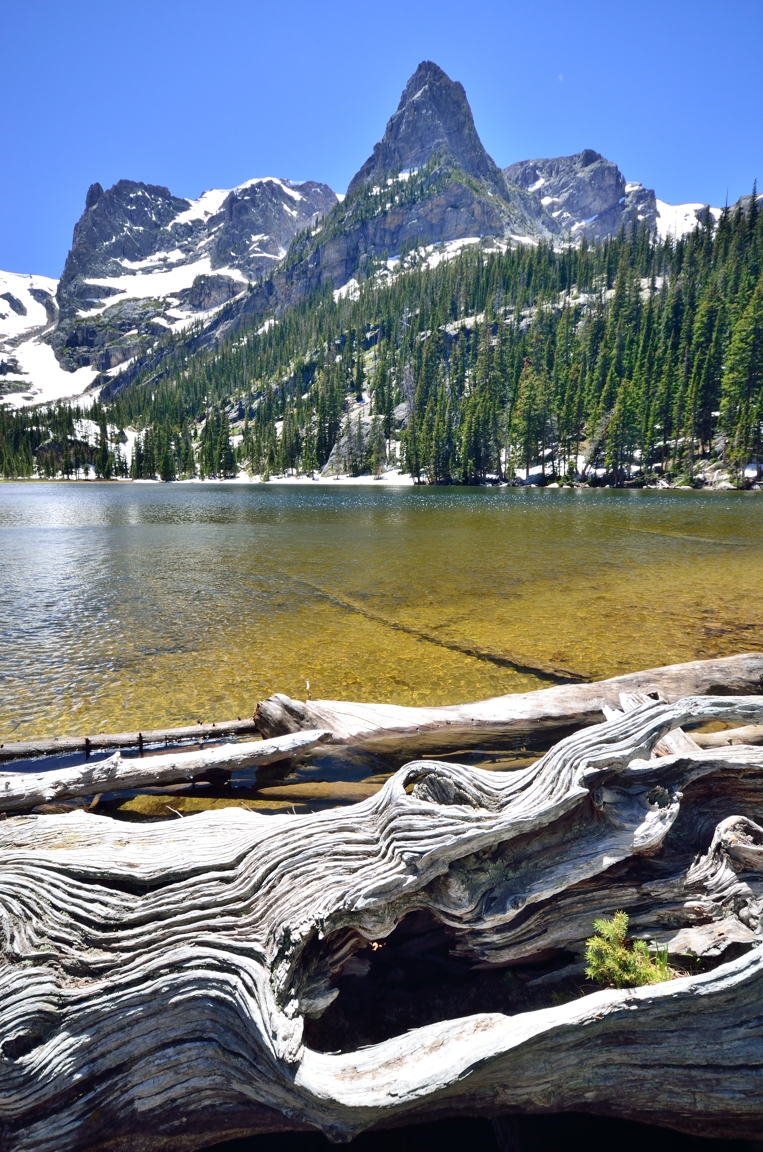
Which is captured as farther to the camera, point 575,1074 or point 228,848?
point 228,848

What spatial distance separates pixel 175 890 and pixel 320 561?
73.3ft

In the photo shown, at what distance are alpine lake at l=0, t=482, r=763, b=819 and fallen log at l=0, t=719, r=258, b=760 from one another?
1.33 ft

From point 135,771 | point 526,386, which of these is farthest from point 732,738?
point 526,386

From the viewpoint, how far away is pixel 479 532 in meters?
36.4

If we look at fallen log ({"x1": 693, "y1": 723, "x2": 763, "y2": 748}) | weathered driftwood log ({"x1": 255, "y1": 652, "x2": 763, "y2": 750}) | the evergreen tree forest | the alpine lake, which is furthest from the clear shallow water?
the evergreen tree forest

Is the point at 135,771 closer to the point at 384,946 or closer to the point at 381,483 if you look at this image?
the point at 384,946

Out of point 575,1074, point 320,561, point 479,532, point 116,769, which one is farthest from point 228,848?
point 479,532

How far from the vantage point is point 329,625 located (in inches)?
579

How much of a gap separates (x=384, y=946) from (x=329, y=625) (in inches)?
429

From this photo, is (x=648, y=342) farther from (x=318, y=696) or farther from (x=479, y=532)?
(x=318, y=696)

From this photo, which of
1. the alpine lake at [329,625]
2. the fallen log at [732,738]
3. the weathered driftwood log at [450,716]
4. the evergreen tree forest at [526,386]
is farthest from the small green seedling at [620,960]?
the evergreen tree forest at [526,386]

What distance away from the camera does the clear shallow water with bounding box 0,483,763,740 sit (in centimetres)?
1044

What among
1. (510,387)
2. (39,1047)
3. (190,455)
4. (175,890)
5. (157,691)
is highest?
(510,387)

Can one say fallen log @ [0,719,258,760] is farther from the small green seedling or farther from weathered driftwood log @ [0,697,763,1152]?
the small green seedling
